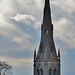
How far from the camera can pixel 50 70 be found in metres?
95.2

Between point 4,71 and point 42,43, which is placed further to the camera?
point 42,43

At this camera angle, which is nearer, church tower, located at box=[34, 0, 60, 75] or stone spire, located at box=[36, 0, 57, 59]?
church tower, located at box=[34, 0, 60, 75]

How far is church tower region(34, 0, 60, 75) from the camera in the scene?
312 feet

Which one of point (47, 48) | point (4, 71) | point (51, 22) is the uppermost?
point (51, 22)

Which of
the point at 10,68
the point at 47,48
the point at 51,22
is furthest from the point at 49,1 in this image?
the point at 10,68

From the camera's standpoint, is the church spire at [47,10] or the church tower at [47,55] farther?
the church spire at [47,10]

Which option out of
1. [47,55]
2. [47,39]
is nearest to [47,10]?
[47,39]

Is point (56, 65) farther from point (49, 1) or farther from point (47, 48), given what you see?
point (49, 1)

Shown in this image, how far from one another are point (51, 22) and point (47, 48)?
6316 mm

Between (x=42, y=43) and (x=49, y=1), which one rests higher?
(x=49, y=1)

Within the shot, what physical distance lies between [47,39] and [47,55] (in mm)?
3862

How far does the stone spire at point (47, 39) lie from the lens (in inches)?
3770

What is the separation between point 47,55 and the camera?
9538cm

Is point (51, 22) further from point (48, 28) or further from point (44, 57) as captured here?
point (44, 57)
